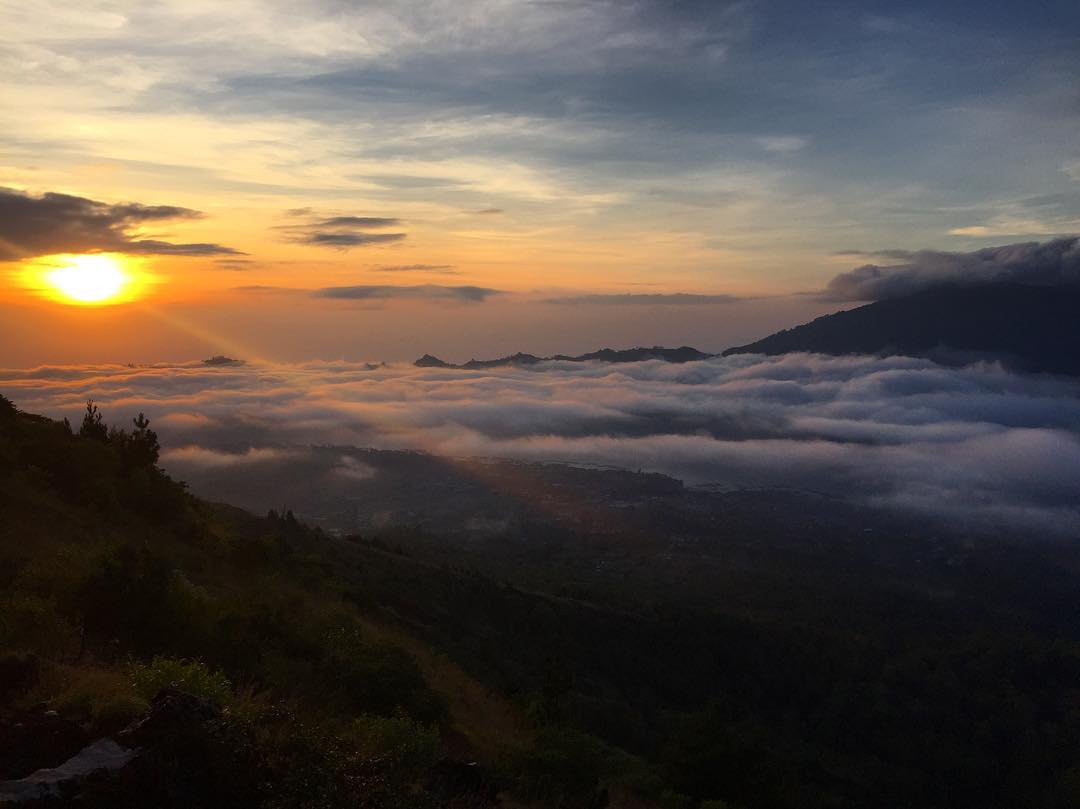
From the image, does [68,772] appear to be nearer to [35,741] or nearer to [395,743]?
[35,741]

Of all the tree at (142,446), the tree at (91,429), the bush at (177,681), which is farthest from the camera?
the tree at (91,429)

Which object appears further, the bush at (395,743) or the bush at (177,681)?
the bush at (395,743)

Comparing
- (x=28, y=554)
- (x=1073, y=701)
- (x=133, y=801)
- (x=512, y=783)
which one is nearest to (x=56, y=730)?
(x=133, y=801)

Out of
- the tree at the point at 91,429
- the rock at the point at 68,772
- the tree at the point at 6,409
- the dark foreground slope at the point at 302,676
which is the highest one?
the tree at the point at 6,409

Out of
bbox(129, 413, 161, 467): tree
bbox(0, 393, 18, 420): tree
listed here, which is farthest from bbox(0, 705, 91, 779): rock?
bbox(0, 393, 18, 420): tree

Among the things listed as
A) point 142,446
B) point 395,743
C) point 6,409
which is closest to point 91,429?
point 142,446

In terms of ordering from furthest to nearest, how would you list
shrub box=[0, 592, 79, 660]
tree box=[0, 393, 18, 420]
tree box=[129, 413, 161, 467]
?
1. tree box=[129, 413, 161, 467]
2. tree box=[0, 393, 18, 420]
3. shrub box=[0, 592, 79, 660]

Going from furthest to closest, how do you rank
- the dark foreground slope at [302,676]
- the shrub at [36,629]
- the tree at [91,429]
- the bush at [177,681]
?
the tree at [91,429] → the shrub at [36,629] → the bush at [177,681] → the dark foreground slope at [302,676]

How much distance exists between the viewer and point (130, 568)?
15.4 m

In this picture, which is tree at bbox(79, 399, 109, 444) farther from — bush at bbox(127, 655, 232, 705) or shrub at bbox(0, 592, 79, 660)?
bush at bbox(127, 655, 232, 705)

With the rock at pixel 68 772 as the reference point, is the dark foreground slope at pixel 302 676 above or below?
below

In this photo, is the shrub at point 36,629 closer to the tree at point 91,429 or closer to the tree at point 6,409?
the tree at point 6,409

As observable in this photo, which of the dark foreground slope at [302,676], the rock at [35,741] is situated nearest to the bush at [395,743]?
the dark foreground slope at [302,676]

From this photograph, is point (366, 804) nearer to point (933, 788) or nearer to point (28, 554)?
point (28, 554)
